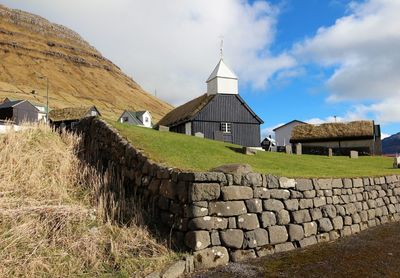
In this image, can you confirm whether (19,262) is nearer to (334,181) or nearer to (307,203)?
(307,203)

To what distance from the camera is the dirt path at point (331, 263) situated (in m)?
7.85

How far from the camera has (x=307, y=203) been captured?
10938 millimetres

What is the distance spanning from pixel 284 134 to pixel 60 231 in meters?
60.6

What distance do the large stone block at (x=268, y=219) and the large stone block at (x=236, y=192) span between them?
0.67m

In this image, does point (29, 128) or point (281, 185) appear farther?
point (29, 128)

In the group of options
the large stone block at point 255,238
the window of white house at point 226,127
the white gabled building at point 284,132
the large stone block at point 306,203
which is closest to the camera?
the large stone block at point 255,238

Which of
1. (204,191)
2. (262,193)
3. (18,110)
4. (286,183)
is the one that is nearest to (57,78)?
(18,110)

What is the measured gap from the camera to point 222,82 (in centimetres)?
4472

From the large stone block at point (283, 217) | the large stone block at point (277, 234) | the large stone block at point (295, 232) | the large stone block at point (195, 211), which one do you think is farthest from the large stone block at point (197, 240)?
the large stone block at point (295, 232)

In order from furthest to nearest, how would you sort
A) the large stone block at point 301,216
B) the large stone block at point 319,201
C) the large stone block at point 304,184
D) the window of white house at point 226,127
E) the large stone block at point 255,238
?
the window of white house at point 226,127
the large stone block at point 319,201
the large stone block at point 304,184
the large stone block at point 301,216
the large stone block at point 255,238

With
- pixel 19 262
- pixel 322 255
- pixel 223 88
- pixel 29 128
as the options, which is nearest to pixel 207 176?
pixel 322 255

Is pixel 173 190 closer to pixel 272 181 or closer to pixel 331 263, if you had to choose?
pixel 272 181

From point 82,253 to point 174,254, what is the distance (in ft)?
6.21

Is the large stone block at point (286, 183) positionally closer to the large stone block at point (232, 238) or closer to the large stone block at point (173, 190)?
the large stone block at point (232, 238)
